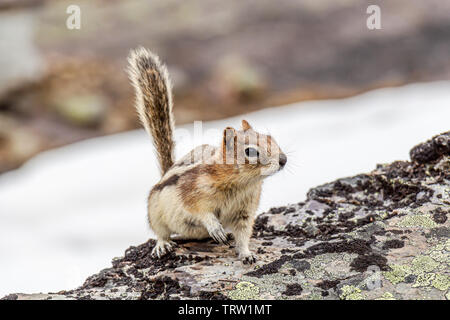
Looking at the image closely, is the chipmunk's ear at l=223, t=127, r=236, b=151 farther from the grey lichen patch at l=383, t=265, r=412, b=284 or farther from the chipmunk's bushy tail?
the grey lichen patch at l=383, t=265, r=412, b=284

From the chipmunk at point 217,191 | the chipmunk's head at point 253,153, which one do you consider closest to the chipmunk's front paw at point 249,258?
the chipmunk at point 217,191

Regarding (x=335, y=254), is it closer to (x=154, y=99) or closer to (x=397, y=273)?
(x=397, y=273)

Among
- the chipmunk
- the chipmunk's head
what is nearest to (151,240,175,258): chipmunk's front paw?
the chipmunk

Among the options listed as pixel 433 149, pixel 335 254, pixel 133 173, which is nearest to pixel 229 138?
pixel 335 254

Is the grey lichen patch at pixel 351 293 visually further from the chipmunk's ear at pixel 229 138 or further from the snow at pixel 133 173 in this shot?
the snow at pixel 133 173

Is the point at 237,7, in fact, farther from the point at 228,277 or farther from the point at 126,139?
the point at 228,277

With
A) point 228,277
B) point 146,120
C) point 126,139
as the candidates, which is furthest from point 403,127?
point 228,277

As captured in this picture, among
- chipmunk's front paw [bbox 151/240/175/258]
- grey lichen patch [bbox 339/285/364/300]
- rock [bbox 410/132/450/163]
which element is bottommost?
grey lichen patch [bbox 339/285/364/300]
